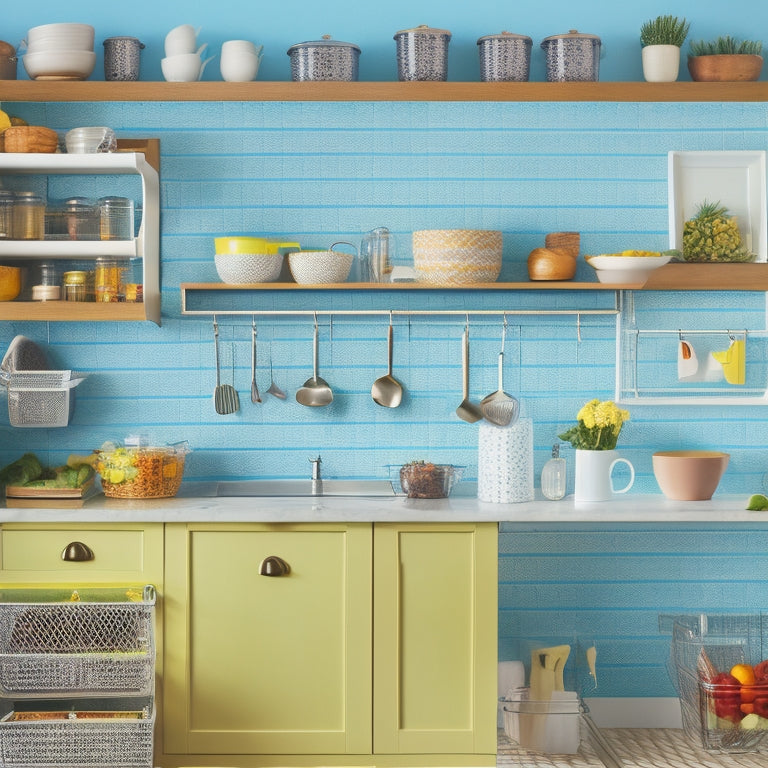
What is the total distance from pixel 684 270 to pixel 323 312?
1188 millimetres

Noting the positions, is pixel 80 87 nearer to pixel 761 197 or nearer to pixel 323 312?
pixel 323 312

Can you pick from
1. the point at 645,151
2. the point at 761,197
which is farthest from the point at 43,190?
the point at 761,197

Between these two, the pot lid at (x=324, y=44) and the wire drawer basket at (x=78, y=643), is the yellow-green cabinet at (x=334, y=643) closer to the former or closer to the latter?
the wire drawer basket at (x=78, y=643)

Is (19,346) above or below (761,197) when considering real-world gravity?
below


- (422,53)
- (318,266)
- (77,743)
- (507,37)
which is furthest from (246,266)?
(77,743)

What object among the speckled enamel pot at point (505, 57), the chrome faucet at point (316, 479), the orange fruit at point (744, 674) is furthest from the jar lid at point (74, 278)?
the orange fruit at point (744, 674)

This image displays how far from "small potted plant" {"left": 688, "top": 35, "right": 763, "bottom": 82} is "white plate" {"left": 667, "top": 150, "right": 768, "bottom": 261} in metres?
0.25

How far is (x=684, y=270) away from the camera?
336 cm

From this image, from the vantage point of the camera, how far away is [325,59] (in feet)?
11.0

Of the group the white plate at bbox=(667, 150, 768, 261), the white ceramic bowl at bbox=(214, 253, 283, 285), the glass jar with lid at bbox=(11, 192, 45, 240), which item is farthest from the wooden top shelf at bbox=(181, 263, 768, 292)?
the glass jar with lid at bbox=(11, 192, 45, 240)

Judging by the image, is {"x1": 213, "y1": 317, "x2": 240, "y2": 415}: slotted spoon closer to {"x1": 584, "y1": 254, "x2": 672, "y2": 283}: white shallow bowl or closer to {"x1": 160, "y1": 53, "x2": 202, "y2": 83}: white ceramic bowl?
{"x1": 160, "y1": 53, "x2": 202, "y2": 83}: white ceramic bowl

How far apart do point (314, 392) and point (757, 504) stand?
145cm

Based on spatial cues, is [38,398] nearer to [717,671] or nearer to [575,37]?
[575,37]

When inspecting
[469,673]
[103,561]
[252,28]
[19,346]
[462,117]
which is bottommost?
[469,673]
